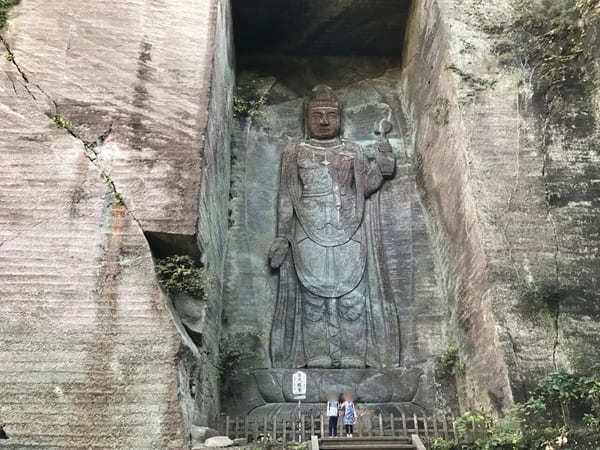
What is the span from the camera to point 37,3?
608cm

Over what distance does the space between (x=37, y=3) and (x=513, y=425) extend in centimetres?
560

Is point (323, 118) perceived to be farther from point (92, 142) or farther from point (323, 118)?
point (92, 142)

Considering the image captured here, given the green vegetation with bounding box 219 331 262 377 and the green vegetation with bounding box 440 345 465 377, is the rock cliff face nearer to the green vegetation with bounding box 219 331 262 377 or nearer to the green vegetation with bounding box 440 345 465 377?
the green vegetation with bounding box 219 331 262 377

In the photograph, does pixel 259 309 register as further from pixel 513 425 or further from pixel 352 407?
pixel 513 425

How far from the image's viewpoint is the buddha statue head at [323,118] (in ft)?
26.9

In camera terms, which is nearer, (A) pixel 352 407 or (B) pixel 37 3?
(A) pixel 352 407

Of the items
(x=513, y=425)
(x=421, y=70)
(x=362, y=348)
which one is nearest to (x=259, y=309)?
(x=362, y=348)

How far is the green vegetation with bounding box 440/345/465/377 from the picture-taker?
20.5 ft

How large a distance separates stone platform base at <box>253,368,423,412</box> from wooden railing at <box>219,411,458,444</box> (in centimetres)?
42

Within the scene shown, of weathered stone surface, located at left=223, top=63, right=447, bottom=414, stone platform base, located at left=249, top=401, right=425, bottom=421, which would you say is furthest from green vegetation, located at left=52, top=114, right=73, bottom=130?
stone platform base, located at left=249, top=401, right=425, bottom=421

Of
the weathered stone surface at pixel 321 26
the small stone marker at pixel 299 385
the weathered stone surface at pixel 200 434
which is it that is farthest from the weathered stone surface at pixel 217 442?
the weathered stone surface at pixel 321 26

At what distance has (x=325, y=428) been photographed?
5633mm

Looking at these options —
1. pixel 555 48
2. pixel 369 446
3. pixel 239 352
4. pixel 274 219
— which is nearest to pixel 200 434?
pixel 369 446

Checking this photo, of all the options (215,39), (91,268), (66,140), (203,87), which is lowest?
(91,268)
